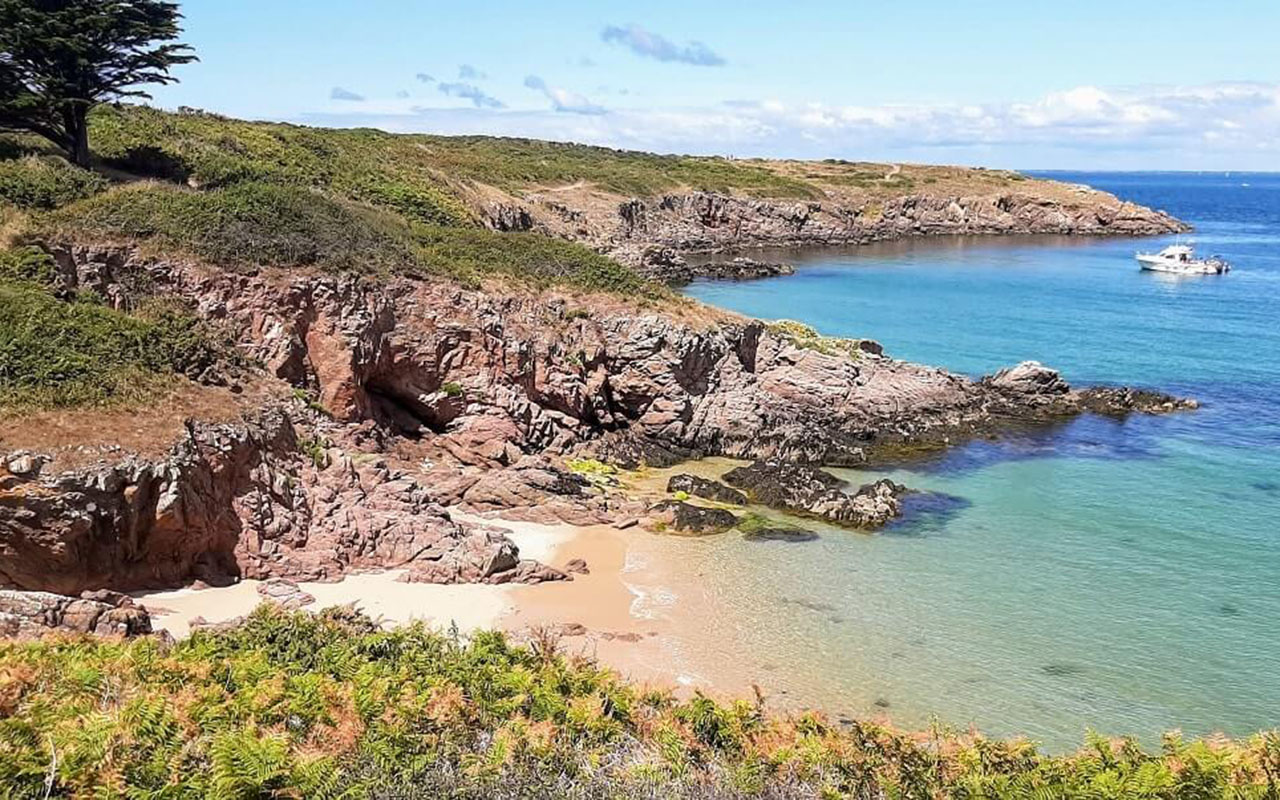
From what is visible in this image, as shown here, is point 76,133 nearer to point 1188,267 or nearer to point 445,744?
point 445,744

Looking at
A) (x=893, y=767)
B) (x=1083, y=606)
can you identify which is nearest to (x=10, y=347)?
(x=893, y=767)

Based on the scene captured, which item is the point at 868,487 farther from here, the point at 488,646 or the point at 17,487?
the point at 17,487

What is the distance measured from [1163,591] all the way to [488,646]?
17.4 meters

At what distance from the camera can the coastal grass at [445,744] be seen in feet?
29.1

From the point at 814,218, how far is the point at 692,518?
88.1 meters

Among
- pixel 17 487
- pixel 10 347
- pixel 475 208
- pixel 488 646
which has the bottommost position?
pixel 488 646

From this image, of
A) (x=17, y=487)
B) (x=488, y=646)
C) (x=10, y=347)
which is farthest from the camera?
(x=10, y=347)

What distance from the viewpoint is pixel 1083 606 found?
21969 millimetres

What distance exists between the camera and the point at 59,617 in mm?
14555

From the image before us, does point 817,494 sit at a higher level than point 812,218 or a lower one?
lower

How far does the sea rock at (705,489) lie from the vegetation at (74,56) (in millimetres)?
21917

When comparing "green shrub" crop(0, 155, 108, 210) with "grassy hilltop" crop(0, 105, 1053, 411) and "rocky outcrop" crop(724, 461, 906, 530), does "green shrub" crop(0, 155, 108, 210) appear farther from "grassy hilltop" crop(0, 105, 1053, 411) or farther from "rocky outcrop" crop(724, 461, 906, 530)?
"rocky outcrop" crop(724, 461, 906, 530)

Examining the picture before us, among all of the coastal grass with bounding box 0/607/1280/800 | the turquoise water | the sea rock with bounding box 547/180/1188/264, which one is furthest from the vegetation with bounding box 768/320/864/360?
the sea rock with bounding box 547/180/1188/264

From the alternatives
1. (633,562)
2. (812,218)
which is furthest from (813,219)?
(633,562)
